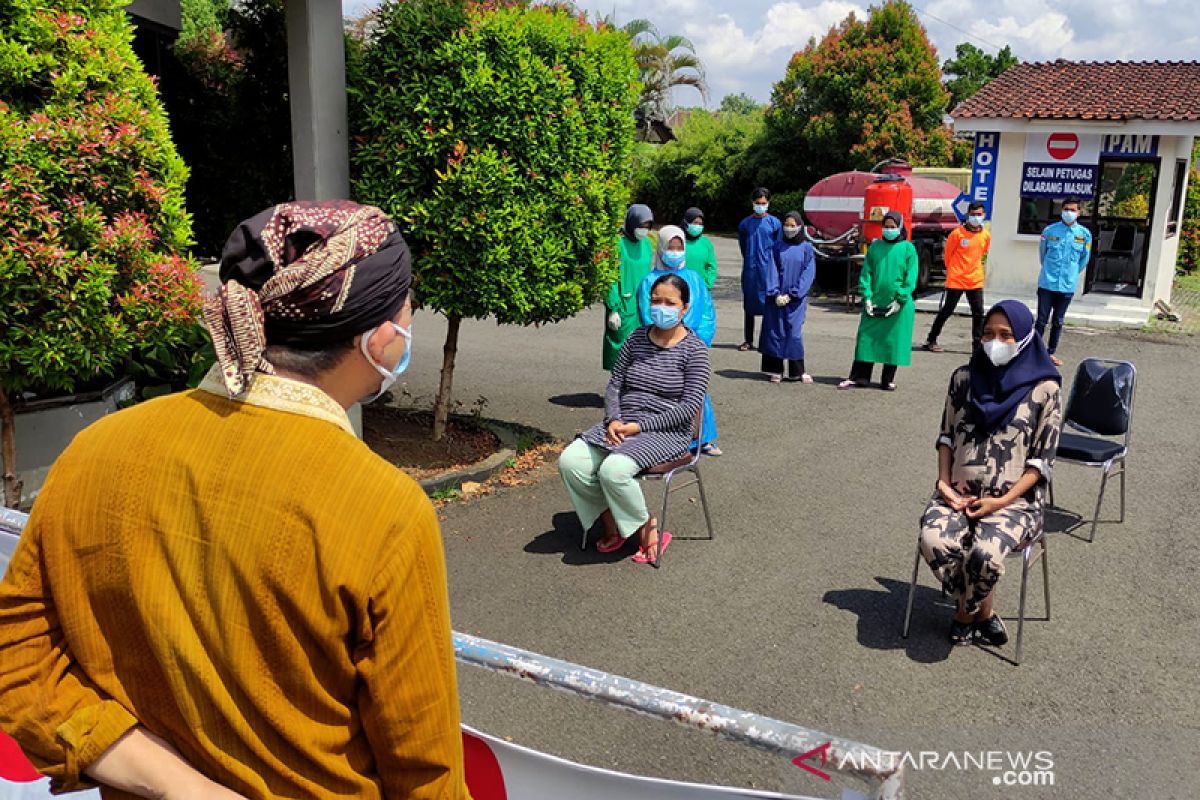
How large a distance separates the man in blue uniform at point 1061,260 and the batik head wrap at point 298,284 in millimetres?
11993

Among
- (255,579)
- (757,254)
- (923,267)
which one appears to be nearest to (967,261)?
(757,254)

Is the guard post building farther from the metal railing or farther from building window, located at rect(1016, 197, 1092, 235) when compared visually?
the metal railing

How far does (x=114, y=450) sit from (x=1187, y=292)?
20.9 meters

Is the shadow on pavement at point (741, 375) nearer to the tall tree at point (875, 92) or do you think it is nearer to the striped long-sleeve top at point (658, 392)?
the striped long-sleeve top at point (658, 392)

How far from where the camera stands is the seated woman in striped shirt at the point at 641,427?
5.64 m

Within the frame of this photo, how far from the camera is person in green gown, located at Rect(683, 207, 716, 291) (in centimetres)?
977

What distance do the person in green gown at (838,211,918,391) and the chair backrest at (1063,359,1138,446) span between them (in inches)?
131

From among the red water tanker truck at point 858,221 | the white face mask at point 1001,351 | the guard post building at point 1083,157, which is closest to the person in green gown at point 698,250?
the white face mask at point 1001,351

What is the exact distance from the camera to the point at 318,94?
6312 mm

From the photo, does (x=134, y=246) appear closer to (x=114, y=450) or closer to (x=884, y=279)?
(x=114, y=450)

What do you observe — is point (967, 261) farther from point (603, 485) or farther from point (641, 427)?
point (603, 485)

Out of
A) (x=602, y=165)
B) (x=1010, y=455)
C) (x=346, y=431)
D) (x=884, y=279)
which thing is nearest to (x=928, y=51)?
(x=884, y=279)

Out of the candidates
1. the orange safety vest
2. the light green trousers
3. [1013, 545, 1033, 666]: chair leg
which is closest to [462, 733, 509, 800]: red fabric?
[1013, 545, 1033, 666]: chair leg

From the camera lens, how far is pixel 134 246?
4.94 metres
